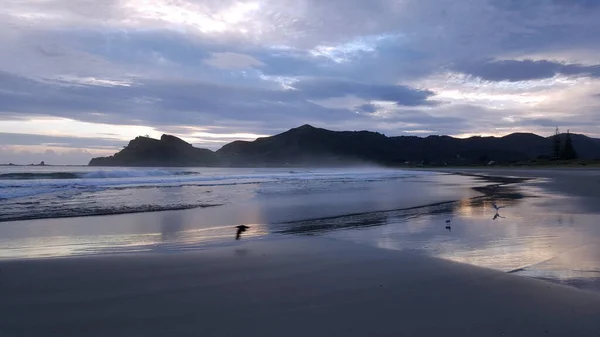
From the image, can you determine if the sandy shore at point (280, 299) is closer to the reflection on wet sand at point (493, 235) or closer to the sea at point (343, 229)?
the reflection on wet sand at point (493, 235)

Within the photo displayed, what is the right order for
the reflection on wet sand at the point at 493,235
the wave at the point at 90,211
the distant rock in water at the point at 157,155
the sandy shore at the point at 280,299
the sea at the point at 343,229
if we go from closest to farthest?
the sandy shore at the point at 280,299 < the reflection on wet sand at the point at 493,235 < the sea at the point at 343,229 < the wave at the point at 90,211 < the distant rock in water at the point at 157,155

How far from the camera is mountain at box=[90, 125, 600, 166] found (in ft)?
392

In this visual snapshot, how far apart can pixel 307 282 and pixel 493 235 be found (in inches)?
205

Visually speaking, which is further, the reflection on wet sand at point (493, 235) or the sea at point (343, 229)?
the sea at point (343, 229)

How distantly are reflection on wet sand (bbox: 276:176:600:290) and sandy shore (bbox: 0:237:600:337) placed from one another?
2.79 feet

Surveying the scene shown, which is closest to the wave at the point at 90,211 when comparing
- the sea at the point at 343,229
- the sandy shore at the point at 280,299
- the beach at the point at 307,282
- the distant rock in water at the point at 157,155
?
the sea at the point at 343,229

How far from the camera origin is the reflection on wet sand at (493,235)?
19.9ft

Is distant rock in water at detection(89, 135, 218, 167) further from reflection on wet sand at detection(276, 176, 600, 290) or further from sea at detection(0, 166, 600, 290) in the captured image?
reflection on wet sand at detection(276, 176, 600, 290)

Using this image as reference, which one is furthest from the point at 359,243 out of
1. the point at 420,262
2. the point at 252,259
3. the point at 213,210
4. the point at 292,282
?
the point at 213,210

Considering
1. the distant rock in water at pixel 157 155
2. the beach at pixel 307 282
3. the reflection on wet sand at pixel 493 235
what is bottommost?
the reflection on wet sand at pixel 493 235

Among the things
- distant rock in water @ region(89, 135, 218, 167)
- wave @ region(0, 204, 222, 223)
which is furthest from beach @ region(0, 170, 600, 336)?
distant rock in water @ region(89, 135, 218, 167)

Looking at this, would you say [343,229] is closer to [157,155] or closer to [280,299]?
[280,299]

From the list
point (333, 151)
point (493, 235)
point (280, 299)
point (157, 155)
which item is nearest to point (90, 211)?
point (280, 299)

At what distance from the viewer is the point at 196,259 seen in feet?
21.1
